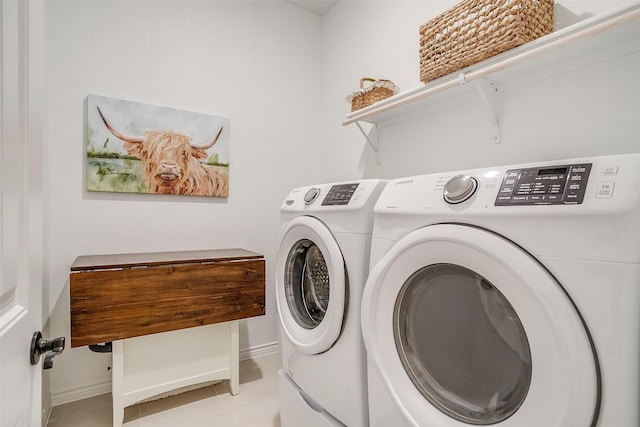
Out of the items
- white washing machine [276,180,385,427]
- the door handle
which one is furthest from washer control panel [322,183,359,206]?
the door handle

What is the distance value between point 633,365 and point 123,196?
7.54 ft

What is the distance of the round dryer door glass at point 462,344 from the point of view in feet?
2.43

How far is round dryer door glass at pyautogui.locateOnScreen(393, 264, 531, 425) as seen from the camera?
0.74m

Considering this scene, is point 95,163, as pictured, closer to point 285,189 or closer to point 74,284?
point 74,284

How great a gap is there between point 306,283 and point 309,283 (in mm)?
22

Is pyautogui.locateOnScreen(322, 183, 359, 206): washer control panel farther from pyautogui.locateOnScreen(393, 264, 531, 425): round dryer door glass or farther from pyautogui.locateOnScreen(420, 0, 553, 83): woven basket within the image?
pyautogui.locateOnScreen(420, 0, 553, 83): woven basket

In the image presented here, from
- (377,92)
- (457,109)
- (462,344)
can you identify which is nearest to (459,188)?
(462,344)

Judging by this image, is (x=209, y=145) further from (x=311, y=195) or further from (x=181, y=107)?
(x=311, y=195)

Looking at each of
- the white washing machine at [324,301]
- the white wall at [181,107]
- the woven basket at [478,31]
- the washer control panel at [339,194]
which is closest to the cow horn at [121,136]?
the white wall at [181,107]

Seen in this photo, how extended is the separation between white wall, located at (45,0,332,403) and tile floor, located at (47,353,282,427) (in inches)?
5.5

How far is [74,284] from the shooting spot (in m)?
1.41

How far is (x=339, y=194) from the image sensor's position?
1.28 metres

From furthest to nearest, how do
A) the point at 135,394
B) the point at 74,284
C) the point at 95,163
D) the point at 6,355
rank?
the point at 95,163
the point at 135,394
the point at 74,284
the point at 6,355

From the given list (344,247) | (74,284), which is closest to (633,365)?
(344,247)
